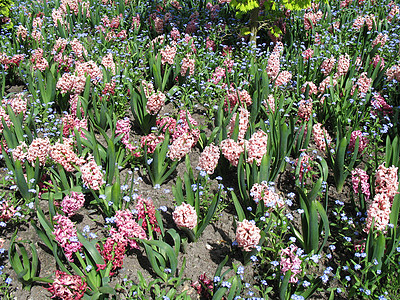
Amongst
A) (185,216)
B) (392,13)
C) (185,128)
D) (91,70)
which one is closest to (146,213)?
(185,216)

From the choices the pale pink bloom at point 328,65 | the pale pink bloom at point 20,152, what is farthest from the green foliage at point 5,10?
the pale pink bloom at point 328,65

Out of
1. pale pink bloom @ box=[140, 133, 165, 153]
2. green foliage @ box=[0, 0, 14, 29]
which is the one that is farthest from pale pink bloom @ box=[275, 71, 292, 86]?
green foliage @ box=[0, 0, 14, 29]

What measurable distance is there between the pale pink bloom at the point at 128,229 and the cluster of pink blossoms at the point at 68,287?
→ 1.42 ft

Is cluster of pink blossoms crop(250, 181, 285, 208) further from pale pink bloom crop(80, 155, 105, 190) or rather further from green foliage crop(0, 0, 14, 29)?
green foliage crop(0, 0, 14, 29)

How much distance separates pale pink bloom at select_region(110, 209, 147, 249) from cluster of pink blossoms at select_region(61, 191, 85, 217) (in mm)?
374

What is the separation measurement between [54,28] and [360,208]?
5.40 metres

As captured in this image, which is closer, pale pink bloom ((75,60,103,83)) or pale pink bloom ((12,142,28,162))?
pale pink bloom ((12,142,28,162))

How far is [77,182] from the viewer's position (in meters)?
3.66

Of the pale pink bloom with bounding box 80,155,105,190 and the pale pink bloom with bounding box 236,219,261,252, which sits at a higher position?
the pale pink bloom with bounding box 80,155,105,190

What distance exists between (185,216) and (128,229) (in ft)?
1.47

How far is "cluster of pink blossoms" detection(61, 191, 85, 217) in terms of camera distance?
3.31 m

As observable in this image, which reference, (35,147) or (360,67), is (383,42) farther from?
(35,147)

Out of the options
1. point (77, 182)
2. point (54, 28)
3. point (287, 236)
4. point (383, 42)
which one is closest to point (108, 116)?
point (77, 182)

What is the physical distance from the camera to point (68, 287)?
2.87 meters
